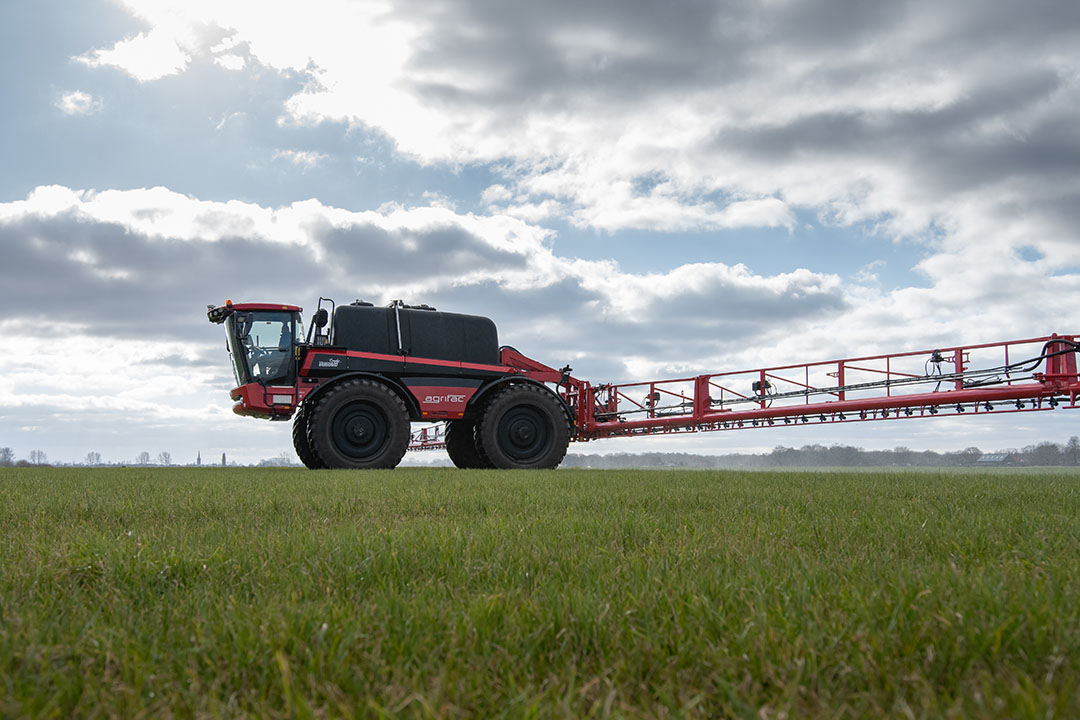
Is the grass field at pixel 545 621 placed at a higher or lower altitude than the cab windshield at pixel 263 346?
lower

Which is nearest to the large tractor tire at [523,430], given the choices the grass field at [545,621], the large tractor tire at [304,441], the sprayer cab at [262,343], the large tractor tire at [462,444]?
the large tractor tire at [462,444]

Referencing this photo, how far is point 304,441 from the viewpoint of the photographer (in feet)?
48.0

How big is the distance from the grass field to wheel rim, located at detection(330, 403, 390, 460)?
30.3 feet

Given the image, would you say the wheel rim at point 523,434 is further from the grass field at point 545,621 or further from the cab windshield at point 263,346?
the grass field at point 545,621

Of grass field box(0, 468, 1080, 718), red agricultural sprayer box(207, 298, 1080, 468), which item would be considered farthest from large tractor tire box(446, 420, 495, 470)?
grass field box(0, 468, 1080, 718)

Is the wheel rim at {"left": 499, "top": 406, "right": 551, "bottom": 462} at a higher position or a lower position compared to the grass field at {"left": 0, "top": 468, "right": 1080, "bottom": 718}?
higher

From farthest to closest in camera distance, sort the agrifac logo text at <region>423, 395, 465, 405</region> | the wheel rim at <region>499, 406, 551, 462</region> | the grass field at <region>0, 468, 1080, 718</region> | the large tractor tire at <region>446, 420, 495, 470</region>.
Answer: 1. the large tractor tire at <region>446, 420, 495, 470</region>
2. the wheel rim at <region>499, 406, 551, 462</region>
3. the agrifac logo text at <region>423, 395, 465, 405</region>
4. the grass field at <region>0, 468, 1080, 718</region>

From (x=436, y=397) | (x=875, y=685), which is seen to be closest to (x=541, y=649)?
(x=875, y=685)

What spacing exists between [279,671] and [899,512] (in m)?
4.56

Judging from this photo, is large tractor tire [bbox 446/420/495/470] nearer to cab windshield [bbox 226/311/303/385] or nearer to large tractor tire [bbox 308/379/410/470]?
large tractor tire [bbox 308/379/410/470]

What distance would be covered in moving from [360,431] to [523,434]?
3.43 metres

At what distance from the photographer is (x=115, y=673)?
204 cm

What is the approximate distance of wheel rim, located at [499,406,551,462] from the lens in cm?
1513

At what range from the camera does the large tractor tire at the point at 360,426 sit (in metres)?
13.4
